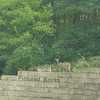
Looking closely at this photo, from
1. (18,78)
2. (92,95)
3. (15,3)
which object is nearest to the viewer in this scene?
(92,95)

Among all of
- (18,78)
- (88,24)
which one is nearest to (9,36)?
(88,24)

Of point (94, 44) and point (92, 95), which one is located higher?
point (92, 95)

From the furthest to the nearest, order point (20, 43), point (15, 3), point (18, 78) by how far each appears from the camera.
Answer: point (15, 3)
point (20, 43)
point (18, 78)

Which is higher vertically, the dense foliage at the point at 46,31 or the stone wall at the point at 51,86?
the stone wall at the point at 51,86

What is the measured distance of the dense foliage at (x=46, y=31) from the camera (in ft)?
63.1

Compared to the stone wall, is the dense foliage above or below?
below

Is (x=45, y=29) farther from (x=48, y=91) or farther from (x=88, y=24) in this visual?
(x=48, y=91)

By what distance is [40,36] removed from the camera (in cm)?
2141

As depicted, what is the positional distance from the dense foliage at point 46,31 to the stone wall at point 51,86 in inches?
208

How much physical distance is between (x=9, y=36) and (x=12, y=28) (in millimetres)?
562

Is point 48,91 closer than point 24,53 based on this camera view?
Yes

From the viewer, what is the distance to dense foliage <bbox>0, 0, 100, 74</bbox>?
1923 centimetres

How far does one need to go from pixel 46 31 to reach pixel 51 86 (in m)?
8.44

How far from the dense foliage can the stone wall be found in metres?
5.29
